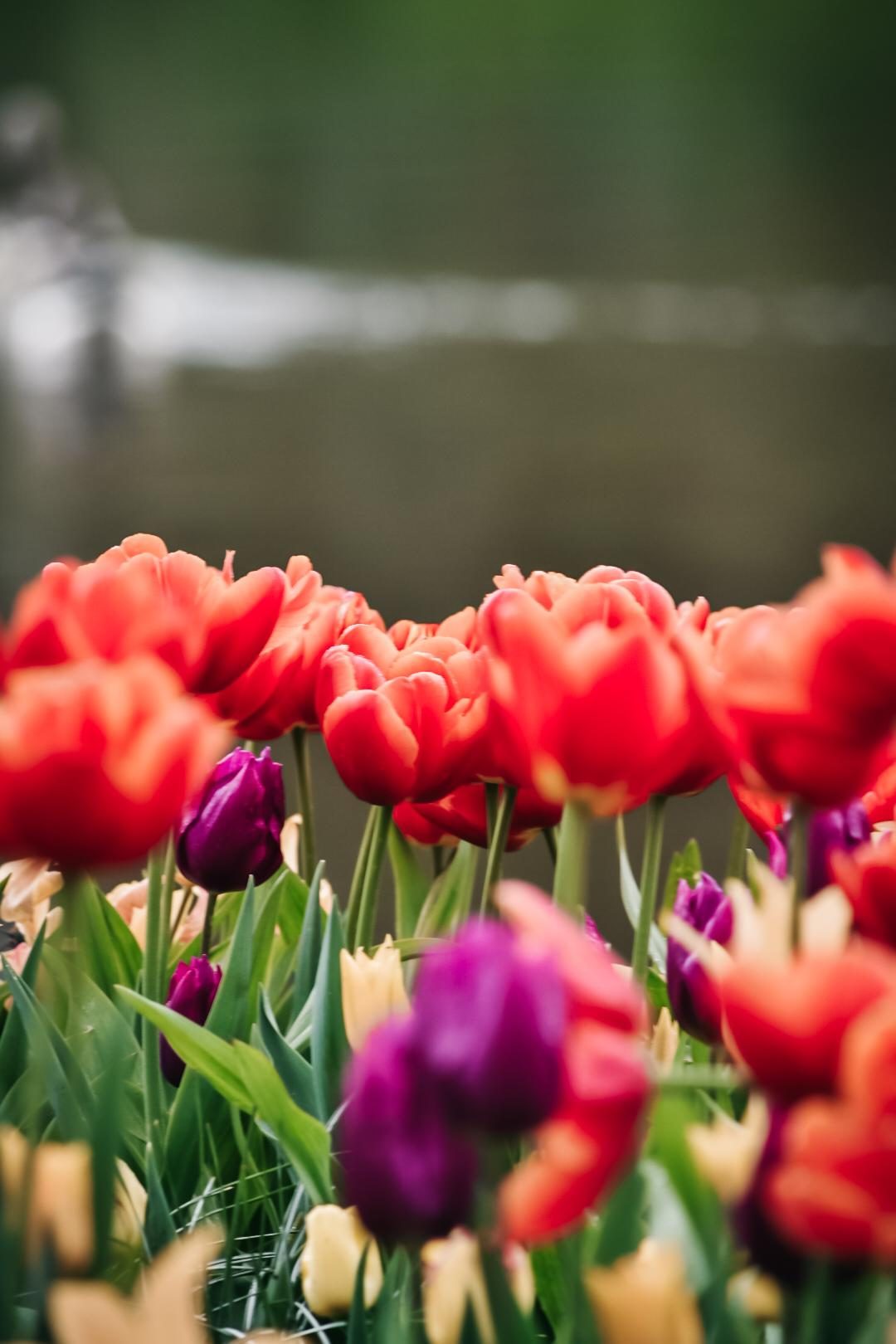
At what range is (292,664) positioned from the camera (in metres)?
0.44

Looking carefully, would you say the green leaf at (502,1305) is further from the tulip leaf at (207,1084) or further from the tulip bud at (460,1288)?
the tulip leaf at (207,1084)

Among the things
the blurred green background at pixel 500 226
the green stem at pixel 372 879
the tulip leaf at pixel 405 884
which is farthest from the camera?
the blurred green background at pixel 500 226

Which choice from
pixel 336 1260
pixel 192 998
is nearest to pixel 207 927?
pixel 192 998

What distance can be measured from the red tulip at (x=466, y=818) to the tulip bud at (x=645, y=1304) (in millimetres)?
177

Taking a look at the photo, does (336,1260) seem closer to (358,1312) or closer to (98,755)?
(358,1312)

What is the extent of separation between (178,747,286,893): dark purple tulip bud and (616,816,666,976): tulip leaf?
0.29ft

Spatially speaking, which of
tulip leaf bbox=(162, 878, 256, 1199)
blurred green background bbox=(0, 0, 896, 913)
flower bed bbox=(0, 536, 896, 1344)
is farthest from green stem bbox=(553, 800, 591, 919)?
blurred green background bbox=(0, 0, 896, 913)

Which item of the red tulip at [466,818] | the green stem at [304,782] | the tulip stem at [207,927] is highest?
the green stem at [304,782]

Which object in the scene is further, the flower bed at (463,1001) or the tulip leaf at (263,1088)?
the tulip leaf at (263,1088)

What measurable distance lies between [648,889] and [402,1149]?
0.49ft

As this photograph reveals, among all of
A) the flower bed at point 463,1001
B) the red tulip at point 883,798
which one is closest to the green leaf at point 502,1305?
the flower bed at point 463,1001

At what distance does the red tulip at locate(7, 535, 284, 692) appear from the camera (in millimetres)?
302

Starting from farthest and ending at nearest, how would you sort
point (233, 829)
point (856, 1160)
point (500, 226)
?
1. point (500, 226)
2. point (233, 829)
3. point (856, 1160)

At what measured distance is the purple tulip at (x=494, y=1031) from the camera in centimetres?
22
